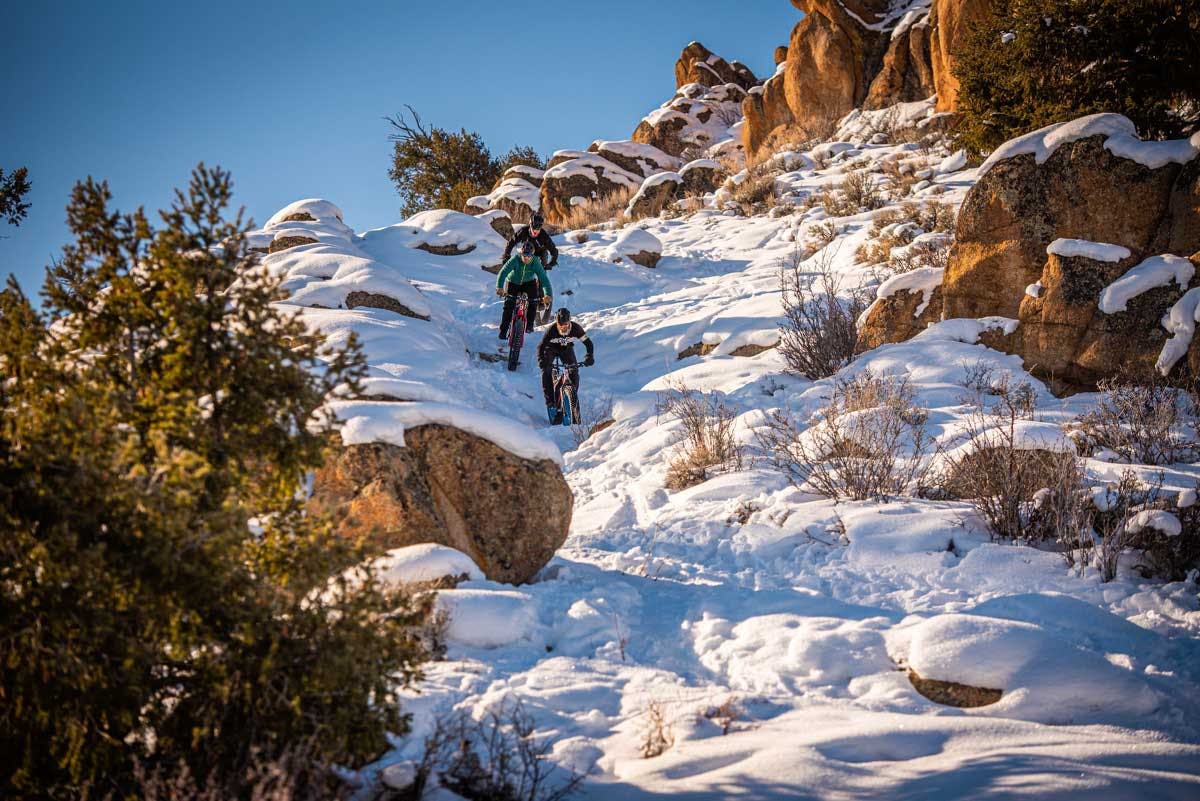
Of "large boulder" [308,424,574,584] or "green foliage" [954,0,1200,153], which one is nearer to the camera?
"large boulder" [308,424,574,584]

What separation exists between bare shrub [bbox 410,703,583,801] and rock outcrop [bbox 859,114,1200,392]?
6.04m

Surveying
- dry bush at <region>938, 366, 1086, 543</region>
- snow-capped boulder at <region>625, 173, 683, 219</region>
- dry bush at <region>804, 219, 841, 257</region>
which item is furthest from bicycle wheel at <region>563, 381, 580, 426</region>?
snow-capped boulder at <region>625, 173, 683, 219</region>

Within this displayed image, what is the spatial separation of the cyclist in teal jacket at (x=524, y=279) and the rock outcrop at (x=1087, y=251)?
232 inches

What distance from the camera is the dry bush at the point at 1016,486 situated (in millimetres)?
3859

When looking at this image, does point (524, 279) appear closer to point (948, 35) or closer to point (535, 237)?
point (535, 237)

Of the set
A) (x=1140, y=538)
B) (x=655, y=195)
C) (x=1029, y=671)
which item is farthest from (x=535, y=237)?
(x=655, y=195)

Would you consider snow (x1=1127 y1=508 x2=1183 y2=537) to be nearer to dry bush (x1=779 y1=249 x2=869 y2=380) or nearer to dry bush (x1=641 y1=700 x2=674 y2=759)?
dry bush (x1=641 y1=700 x2=674 y2=759)

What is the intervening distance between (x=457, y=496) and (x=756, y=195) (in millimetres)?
15450

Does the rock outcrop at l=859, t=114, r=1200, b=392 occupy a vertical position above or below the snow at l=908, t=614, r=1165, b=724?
above

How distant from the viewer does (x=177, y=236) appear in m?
1.86

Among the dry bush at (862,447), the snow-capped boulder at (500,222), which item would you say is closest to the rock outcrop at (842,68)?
the snow-capped boulder at (500,222)

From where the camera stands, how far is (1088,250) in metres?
6.30

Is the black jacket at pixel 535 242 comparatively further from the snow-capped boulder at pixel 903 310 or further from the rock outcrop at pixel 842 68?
the rock outcrop at pixel 842 68

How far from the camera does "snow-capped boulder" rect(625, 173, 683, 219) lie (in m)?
19.9
